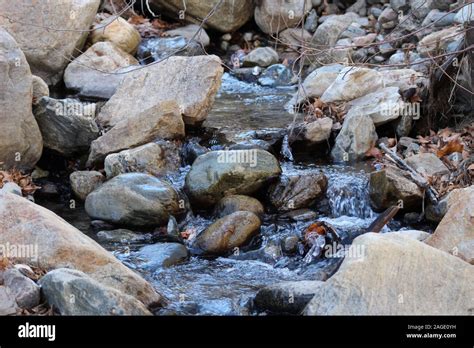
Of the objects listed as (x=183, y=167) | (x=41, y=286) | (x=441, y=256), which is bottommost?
(x=183, y=167)

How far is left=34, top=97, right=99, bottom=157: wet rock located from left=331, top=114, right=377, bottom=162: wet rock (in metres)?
3.14

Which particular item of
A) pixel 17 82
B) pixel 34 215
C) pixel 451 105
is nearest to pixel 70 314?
pixel 34 215

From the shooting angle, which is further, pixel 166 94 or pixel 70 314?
pixel 166 94

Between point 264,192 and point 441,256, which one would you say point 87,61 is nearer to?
point 264,192

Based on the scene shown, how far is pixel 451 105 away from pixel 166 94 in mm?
3757

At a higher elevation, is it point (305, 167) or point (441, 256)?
point (441, 256)

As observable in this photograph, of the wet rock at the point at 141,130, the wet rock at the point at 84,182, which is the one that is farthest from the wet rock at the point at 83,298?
the wet rock at the point at 141,130

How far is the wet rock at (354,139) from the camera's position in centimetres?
927

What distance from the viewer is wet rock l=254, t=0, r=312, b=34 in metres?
14.7

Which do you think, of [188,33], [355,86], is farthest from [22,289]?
[188,33]

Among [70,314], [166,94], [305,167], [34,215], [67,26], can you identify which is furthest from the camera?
[67,26]

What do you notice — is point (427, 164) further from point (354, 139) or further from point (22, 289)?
point (22, 289)

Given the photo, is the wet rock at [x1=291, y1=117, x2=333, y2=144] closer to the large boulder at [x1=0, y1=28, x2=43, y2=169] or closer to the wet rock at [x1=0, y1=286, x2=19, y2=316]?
the large boulder at [x1=0, y1=28, x2=43, y2=169]

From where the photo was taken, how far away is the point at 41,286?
5.12 meters
